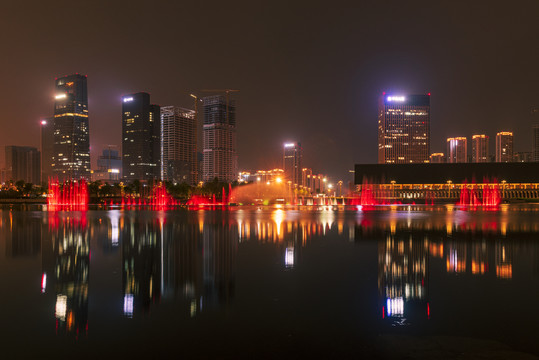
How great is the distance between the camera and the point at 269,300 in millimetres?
9570

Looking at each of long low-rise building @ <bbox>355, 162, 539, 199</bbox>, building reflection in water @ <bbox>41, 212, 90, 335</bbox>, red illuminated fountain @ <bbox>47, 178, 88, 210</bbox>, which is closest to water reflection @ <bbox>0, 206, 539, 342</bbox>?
building reflection in water @ <bbox>41, 212, 90, 335</bbox>

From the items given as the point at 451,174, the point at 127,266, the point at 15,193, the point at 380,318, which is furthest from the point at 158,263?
the point at 451,174

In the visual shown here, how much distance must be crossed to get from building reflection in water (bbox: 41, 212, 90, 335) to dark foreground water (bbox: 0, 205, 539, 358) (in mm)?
55

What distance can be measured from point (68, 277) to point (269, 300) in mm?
7184

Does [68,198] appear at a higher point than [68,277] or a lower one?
higher

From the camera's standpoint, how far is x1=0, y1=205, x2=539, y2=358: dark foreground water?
690 cm

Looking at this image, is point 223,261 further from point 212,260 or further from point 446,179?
point 446,179

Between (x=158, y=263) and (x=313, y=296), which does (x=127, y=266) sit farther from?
(x=313, y=296)

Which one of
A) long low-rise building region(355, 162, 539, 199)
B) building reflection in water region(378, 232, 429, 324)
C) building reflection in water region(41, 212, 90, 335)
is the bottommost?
building reflection in water region(378, 232, 429, 324)

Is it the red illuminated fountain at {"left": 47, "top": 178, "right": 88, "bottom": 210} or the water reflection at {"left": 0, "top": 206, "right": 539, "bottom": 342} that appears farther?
the red illuminated fountain at {"left": 47, "top": 178, "right": 88, "bottom": 210}

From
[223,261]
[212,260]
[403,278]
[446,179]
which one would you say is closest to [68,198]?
Answer: [212,260]

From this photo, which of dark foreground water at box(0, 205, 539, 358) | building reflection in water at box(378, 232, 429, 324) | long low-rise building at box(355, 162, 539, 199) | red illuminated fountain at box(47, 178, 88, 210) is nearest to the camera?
dark foreground water at box(0, 205, 539, 358)

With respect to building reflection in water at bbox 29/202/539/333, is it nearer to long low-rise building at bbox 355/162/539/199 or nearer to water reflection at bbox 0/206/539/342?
water reflection at bbox 0/206/539/342

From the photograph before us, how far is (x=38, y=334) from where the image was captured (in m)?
7.49
